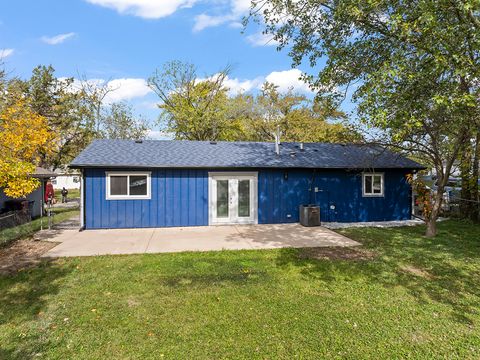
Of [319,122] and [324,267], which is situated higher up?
[319,122]

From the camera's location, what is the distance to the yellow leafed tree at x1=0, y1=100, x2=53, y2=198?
729 cm

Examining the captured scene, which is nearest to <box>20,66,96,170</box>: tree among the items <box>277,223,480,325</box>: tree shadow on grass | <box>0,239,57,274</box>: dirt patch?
<box>0,239,57,274</box>: dirt patch

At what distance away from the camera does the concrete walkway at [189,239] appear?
8086mm

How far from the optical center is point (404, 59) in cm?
681

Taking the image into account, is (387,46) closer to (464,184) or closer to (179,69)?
(464,184)

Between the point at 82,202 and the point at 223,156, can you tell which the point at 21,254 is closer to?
the point at 82,202

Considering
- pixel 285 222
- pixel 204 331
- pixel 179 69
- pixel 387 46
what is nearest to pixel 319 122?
pixel 179 69

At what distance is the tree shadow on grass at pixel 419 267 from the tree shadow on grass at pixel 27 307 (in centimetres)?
441

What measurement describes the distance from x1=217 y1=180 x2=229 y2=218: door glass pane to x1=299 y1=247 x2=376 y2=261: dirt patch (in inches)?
184

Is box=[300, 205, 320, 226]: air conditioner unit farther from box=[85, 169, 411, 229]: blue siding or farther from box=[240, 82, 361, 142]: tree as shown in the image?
box=[240, 82, 361, 142]: tree

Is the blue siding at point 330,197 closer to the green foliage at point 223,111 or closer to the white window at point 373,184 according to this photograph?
the white window at point 373,184

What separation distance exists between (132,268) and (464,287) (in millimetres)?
6417

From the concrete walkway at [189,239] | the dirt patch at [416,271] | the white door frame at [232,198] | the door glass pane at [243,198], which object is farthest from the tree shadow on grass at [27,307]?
the door glass pane at [243,198]

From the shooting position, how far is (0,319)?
13.6 ft
